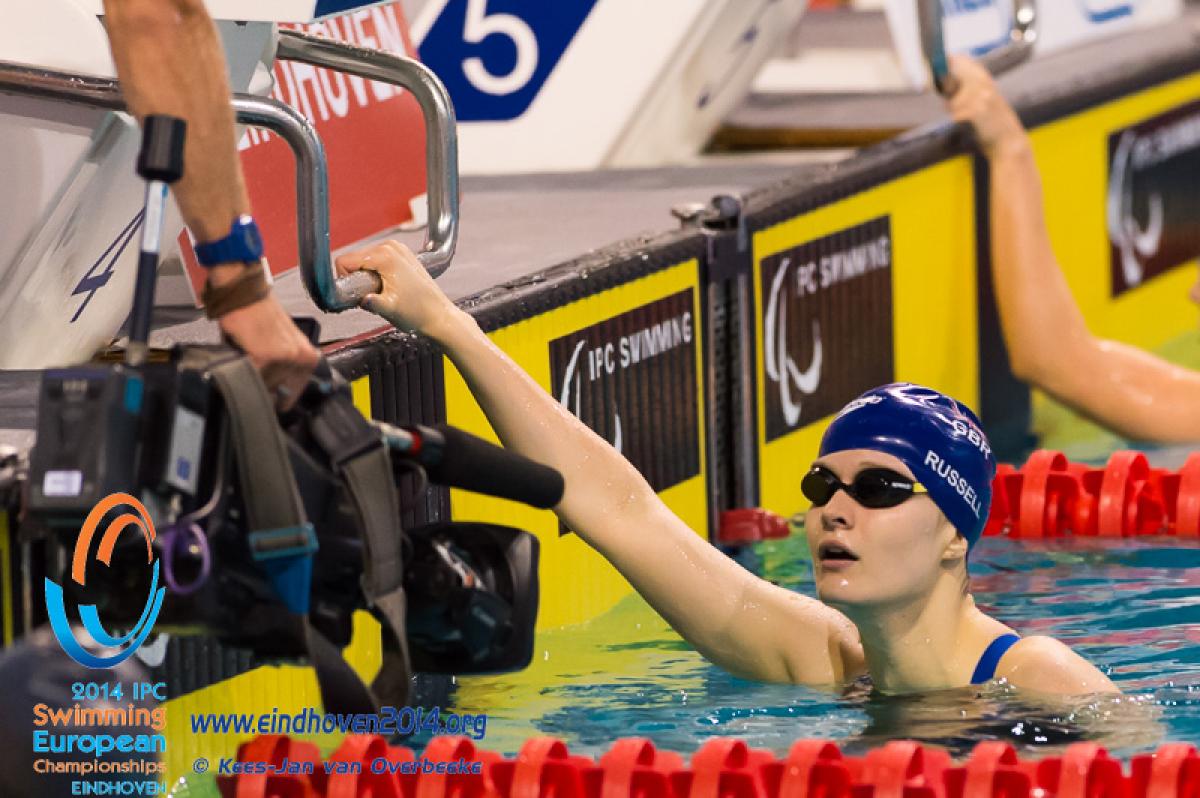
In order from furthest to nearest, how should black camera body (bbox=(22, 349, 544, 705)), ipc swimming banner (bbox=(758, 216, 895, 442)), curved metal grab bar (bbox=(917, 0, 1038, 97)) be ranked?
1. curved metal grab bar (bbox=(917, 0, 1038, 97))
2. ipc swimming banner (bbox=(758, 216, 895, 442))
3. black camera body (bbox=(22, 349, 544, 705))

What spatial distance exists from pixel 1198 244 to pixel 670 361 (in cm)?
344

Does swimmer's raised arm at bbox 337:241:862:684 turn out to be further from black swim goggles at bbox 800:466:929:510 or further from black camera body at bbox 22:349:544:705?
black camera body at bbox 22:349:544:705

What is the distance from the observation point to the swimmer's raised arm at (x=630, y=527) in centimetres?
349

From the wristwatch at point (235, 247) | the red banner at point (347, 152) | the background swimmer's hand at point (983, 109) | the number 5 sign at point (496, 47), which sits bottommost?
the wristwatch at point (235, 247)

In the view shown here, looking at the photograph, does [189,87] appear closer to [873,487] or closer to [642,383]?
[873,487]

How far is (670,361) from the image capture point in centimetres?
512

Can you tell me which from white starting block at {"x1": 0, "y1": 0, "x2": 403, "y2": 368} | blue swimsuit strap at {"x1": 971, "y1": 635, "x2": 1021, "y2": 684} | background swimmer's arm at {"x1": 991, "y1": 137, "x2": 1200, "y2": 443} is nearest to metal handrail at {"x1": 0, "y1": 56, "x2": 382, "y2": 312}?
white starting block at {"x1": 0, "y1": 0, "x2": 403, "y2": 368}

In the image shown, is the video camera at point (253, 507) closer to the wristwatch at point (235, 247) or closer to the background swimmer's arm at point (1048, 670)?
the wristwatch at point (235, 247)

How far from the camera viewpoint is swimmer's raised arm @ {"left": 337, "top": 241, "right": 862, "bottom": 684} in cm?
349

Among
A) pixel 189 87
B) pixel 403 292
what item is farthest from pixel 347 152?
pixel 189 87

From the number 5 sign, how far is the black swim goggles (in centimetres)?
336

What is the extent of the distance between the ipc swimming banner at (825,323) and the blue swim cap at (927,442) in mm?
1923

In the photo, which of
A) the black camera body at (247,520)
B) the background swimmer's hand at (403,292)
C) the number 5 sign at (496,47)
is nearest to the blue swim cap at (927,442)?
the background swimmer's hand at (403,292)

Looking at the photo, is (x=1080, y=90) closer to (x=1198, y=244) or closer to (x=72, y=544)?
(x=1198, y=244)
